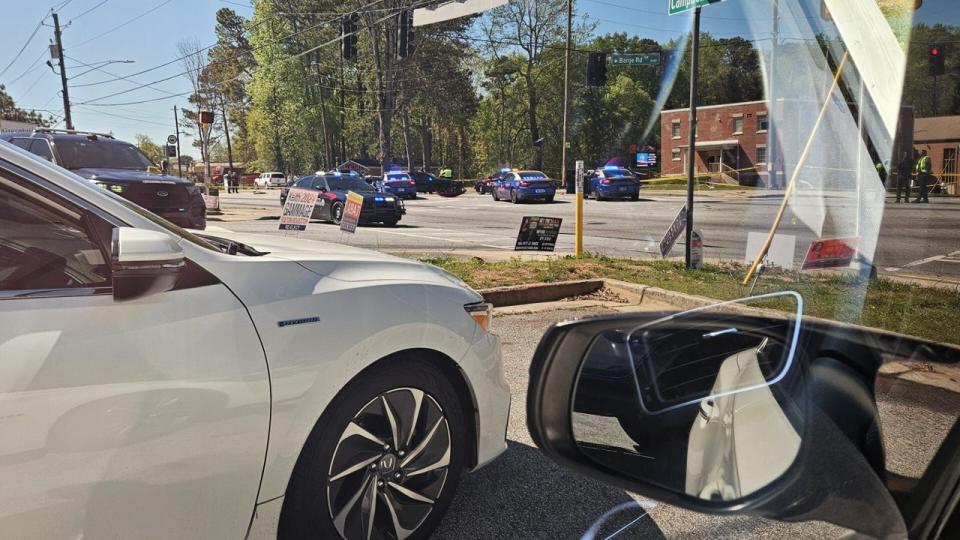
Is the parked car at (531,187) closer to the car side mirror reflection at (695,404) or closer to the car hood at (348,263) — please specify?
the car hood at (348,263)

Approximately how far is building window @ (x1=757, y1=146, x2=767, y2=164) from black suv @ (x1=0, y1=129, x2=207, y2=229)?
35.5 ft

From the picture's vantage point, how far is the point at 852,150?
62.2 inches

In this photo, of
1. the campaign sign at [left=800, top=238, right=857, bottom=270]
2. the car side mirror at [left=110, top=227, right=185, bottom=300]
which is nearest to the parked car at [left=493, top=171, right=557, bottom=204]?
the campaign sign at [left=800, top=238, right=857, bottom=270]

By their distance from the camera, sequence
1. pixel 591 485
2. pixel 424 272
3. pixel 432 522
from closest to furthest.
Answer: pixel 432 522 → pixel 424 272 → pixel 591 485

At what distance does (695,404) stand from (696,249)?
24.7ft

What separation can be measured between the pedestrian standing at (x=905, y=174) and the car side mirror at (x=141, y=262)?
1908 millimetres

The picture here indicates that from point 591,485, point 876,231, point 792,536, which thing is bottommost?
point 591,485

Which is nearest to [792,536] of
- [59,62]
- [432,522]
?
[432,522]

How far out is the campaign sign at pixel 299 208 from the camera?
31.7ft

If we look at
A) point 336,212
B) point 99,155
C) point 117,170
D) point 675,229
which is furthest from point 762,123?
point 336,212

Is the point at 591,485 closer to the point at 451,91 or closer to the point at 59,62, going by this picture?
the point at 59,62

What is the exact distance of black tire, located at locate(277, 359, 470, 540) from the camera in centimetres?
213

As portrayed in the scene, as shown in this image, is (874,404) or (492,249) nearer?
(874,404)

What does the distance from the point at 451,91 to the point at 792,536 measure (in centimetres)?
5436
